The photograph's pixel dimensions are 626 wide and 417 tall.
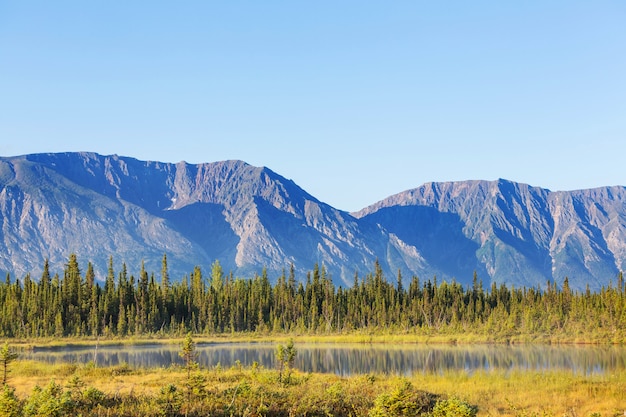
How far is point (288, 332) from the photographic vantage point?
488ft

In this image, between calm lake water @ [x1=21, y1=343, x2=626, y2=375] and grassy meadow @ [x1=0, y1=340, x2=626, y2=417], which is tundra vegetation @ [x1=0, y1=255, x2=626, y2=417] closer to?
grassy meadow @ [x1=0, y1=340, x2=626, y2=417]

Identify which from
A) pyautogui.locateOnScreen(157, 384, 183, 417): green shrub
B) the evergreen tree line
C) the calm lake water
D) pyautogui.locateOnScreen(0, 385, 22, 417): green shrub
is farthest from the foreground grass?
the evergreen tree line

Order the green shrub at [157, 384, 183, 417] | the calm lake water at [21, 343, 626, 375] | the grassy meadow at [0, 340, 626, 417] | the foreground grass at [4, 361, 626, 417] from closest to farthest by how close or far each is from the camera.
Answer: the green shrub at [157, 384, 183, 417]
the grassy meadow at [0, 340, 626, 417]
the foreground grass at [4, 361, 626, 417]
the calm lake water at [21, 343, 626, 375]

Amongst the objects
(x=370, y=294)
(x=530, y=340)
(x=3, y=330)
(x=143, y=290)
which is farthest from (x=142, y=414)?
(x=370, y=294)

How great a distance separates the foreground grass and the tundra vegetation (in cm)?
10

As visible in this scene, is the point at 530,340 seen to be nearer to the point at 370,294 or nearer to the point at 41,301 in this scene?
the point at 370,294

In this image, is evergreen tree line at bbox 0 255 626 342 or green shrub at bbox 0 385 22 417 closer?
green shrub at bbox 0 385 22 417

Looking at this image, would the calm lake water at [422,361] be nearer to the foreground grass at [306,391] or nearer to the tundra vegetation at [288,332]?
the tundra vegetation at [288,332]

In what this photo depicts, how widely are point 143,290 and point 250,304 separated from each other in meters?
24.0

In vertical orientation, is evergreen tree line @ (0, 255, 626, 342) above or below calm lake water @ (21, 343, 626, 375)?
above

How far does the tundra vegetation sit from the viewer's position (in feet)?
105

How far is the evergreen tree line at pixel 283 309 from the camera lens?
129 metres

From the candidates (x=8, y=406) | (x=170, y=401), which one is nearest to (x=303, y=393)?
(x=170, y=401)

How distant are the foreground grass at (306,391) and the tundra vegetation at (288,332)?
4.1 inches
